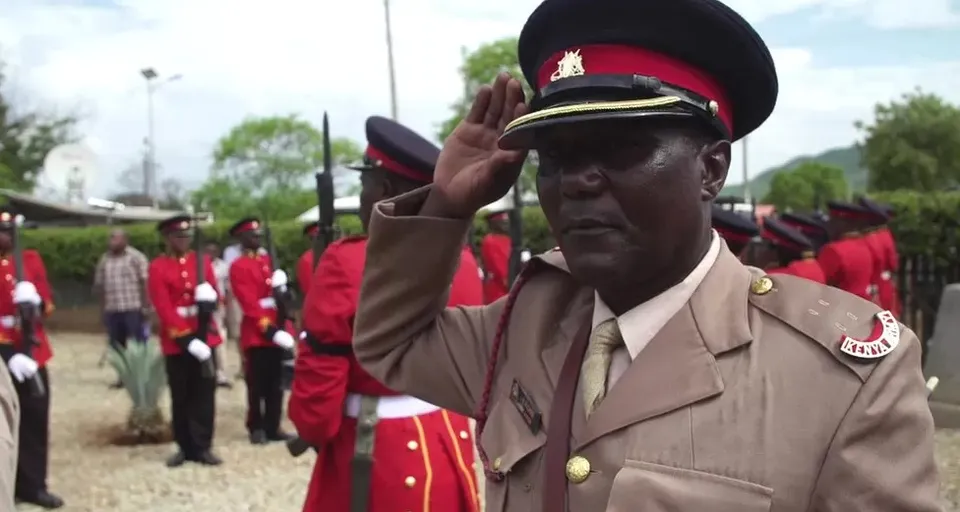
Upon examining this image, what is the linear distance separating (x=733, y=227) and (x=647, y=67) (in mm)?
3079

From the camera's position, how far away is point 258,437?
8.19 meters

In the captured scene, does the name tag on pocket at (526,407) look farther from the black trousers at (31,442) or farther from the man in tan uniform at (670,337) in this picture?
the black trousers at (31,442)

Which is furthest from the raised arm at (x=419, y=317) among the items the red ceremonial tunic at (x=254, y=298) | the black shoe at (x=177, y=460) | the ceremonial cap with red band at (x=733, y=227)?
the red ceremonial tunic at (x=254, y=298)

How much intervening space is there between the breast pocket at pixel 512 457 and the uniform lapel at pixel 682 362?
0.12 m

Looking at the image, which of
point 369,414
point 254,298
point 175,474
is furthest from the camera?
point 254,298

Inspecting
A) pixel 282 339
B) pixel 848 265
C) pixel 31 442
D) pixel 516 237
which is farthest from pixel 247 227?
pixel 848 265

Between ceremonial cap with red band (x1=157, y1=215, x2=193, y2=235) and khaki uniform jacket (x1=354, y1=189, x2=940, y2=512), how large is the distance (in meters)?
6.94

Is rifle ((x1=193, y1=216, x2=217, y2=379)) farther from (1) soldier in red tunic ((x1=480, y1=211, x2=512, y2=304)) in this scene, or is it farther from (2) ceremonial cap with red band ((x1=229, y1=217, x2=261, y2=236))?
(1) soldier in red tunic ((x1=480, y1=211, x2=512, y2=304))

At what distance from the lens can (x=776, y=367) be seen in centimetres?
144

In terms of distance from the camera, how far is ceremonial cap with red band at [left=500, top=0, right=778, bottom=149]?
4.84 feet

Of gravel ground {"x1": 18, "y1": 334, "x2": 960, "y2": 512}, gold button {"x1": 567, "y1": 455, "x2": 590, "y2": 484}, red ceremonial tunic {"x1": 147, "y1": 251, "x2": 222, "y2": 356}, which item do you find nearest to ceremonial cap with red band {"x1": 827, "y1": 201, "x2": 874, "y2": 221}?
gravel ground {"x1": 18, "y1": 334, "x2": 960, "y2": 512}

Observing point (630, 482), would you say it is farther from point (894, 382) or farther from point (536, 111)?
point (536, 111)

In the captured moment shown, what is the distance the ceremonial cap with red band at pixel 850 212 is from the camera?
811 cm

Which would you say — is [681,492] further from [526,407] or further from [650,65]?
[650,65]
